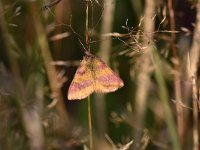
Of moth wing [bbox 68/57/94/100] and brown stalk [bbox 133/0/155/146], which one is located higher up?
moth wing [bbox 68/57/94/100]

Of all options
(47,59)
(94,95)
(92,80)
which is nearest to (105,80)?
(92,80)

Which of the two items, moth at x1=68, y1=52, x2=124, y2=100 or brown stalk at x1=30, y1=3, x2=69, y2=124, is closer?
moth at x1=68, y1=52, x2=124, y2=100

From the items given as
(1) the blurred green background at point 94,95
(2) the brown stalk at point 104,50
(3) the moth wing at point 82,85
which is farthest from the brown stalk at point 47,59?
(3) the moth wing at point 82,85

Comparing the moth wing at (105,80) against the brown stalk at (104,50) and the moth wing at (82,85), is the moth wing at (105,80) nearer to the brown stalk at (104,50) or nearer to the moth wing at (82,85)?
the moth wing at (82,85)

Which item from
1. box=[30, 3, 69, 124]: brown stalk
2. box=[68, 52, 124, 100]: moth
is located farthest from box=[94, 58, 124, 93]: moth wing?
box=[30, 3, 69, 124]: brown stalk

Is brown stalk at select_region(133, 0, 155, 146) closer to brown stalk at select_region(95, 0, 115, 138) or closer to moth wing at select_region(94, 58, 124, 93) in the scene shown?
brown stalk at select_region(95, 0, 115, 138)

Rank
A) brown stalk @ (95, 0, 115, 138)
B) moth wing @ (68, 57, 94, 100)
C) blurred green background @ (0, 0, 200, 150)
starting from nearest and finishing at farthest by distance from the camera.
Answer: moth wing @ (68, 57, 94, 100)
blurred green background @ (0, 0, 200, 150)
brown stalk @ (95, 0, 115, 138)

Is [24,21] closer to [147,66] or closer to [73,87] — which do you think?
[147,66]

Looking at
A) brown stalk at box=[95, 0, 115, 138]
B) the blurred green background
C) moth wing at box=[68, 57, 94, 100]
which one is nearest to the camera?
moth wing at box=[68, 57, 94, 100]
